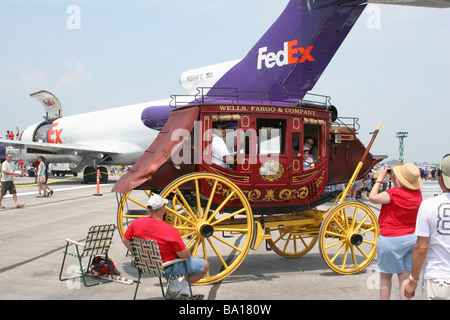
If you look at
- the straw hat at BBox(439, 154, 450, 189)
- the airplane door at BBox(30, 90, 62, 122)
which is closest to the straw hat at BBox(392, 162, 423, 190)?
the straw hat at BBox(439, 154, 450, 189)

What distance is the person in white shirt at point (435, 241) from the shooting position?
335cm

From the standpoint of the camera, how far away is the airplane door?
37594mm

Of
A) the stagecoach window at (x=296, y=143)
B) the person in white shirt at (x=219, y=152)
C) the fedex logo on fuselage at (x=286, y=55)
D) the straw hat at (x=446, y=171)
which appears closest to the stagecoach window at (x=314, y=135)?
the stagecoach window at (x=296, y=143)

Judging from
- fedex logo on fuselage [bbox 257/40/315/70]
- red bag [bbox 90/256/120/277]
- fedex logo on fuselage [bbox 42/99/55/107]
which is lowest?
red bag [bbox 90/256/120/277]

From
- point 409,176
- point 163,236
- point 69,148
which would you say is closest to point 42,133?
point 69,148

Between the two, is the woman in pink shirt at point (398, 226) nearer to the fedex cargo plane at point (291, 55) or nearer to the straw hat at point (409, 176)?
the straw hat at point (409, 176)

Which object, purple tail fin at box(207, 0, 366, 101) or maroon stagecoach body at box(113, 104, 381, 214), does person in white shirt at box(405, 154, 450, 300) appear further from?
purple tail fin at box(207, 0, 366, 101)

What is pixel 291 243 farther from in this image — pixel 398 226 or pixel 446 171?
pixel 446 171

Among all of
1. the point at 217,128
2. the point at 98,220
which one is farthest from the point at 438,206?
the point at 98,220

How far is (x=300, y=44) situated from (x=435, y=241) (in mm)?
8863

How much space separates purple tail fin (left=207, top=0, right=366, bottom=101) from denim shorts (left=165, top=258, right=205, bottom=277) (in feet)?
20.2

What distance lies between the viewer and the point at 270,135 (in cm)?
762

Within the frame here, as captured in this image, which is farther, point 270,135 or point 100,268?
point 270,135
